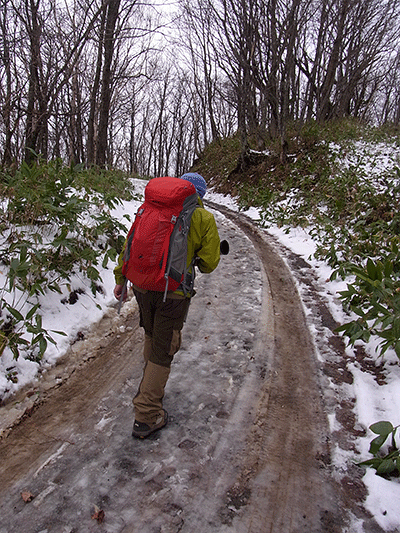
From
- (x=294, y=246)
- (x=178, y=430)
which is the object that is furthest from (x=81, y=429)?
(x=294, y=246)

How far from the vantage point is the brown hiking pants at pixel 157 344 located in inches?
97.2

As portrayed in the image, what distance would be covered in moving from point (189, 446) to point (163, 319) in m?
0.96

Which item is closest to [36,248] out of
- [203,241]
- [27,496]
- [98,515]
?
[203,241]

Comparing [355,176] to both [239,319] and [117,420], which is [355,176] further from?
[117,420]

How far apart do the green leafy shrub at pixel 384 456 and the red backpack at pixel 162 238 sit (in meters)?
1.74

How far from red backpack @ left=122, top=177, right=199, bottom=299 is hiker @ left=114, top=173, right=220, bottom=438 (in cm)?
11

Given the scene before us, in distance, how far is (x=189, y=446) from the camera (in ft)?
8.00

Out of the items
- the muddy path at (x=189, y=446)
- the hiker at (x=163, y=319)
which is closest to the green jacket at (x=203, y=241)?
the hiker at (x=163, y=319)

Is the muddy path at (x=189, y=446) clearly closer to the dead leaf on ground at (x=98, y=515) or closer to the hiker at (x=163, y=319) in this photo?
the dead leaf on ground at (x=98, y=515)

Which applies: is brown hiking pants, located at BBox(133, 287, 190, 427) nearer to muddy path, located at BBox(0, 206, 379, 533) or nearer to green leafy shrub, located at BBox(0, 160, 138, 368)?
muddy path, located at BBox(0, 206, 379, 533)

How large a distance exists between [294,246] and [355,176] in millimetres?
3614

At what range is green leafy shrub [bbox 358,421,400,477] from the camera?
216cm

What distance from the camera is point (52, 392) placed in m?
3.00

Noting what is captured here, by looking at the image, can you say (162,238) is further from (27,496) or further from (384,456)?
(384,456)
